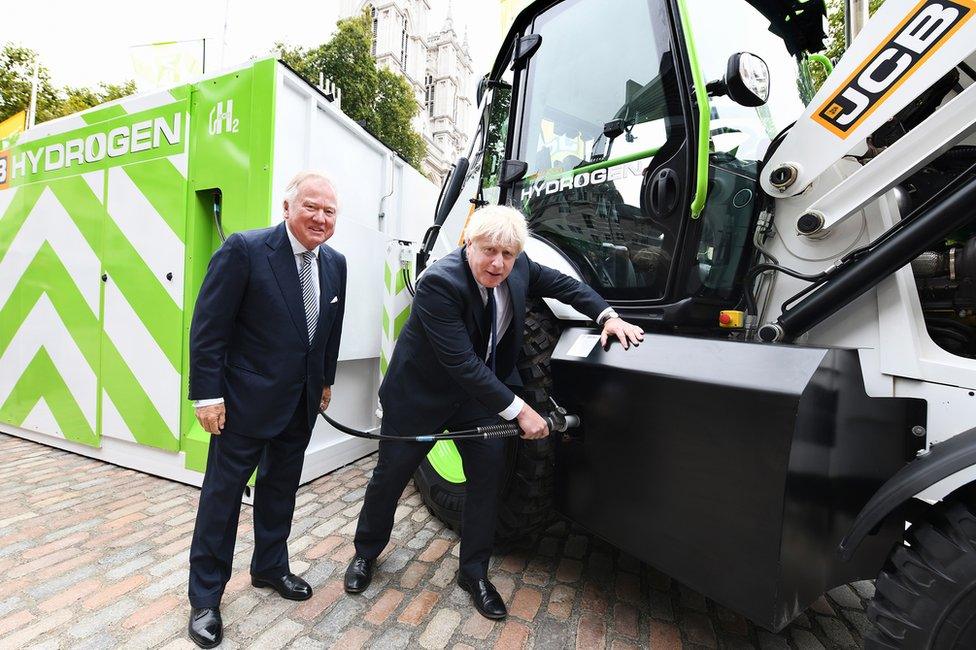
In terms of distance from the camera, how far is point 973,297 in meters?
1.49

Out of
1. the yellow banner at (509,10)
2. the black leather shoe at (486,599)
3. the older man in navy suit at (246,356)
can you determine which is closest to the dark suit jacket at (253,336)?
the older man in navy suit at (246,356)

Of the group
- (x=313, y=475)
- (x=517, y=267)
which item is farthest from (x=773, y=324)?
(x=313, y=475)

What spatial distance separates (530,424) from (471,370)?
296 mm

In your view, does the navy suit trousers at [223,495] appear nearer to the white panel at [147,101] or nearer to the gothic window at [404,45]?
the white panel at [147,101]

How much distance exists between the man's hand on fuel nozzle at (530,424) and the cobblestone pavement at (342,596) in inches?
30.3

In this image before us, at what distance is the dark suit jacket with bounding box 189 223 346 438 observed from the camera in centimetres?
173

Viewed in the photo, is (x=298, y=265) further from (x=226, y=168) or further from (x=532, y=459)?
(x=226, y=168)

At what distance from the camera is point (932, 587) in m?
1.23

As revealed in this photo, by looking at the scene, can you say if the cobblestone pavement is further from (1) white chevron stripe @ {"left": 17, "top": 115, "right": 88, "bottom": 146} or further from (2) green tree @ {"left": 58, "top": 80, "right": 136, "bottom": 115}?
(2) green tree @ {"left": 58, "top": 80, "right": 136, "bottom": 115}

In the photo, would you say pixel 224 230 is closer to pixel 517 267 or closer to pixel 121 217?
pixel 121 217

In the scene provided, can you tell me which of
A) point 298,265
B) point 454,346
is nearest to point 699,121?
point 454,346

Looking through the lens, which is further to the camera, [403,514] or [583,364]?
[403,514]

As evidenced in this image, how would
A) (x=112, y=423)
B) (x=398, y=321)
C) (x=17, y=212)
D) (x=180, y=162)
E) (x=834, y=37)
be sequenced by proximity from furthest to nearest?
(x=834, y=37), (x=17, y=212), (x=398, y=321), (x=112, y=423), (x=180, y=162)

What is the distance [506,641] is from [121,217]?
11.6 ft
